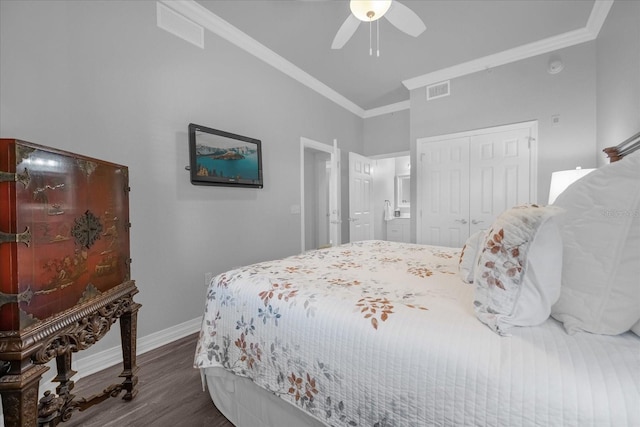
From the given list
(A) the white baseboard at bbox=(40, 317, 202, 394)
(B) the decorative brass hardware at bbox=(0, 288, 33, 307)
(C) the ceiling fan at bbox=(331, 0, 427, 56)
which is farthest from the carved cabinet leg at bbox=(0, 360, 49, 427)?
(C) the ceiling fan at bbox=(331, 0, 427, 56)

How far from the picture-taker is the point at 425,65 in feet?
11.3

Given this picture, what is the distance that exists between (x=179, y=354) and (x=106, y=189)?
1.43 metres

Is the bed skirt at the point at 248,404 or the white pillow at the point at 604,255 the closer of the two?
the white pillow at the point at 604,255

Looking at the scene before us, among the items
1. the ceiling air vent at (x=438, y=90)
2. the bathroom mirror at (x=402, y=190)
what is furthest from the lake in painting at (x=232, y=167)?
the bathroom mirror at (x=402, y=190)

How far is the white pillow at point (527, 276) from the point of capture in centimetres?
78

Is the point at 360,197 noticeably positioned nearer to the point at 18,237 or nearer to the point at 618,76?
the point at 618,76

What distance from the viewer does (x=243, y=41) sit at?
2828 millimetres

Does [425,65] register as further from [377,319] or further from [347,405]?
[347,405]

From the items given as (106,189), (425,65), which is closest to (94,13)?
(106,189)

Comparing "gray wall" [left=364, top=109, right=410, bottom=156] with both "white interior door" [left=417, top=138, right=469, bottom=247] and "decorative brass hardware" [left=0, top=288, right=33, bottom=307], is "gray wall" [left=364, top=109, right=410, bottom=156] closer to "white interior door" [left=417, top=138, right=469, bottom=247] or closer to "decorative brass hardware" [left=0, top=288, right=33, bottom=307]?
"white interior door" [left=417, top=138, right=469, bottom=247]

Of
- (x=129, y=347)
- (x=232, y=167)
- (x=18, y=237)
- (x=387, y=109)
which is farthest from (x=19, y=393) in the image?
(x=387, y=109)

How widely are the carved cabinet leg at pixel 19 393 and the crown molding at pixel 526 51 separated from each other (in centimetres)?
442

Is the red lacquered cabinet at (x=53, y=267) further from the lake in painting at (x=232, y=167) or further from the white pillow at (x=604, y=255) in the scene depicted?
the white pillow at (x=604, y=255)

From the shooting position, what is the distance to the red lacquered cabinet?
804 mm
